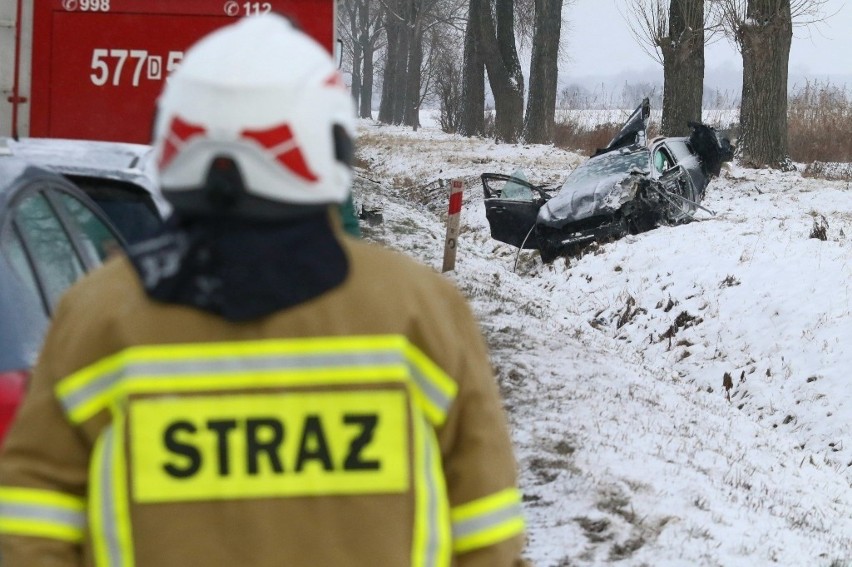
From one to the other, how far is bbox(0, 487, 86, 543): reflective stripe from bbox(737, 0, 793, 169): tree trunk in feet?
76.7

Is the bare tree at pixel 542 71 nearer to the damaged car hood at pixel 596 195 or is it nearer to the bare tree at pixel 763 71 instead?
the bare tree at pixel 763 71

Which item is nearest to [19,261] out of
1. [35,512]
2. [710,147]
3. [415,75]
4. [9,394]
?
[9,394]

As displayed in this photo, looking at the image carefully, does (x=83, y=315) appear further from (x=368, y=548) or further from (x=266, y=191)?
(x=368, y=548)

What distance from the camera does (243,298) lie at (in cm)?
178

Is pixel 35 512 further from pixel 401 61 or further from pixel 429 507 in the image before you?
pixel 401 61

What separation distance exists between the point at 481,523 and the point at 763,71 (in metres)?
23.8

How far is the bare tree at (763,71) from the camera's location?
A: 23609mm

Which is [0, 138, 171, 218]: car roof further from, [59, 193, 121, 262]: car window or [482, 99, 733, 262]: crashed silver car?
[482, 99, 733, 262]: crashed silver car

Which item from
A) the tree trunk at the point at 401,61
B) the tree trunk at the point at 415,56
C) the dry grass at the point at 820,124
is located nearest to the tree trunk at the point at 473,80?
the dry grass at the point at 820,124

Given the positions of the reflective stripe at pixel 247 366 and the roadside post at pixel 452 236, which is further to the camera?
the roadside post at pixel 452 236

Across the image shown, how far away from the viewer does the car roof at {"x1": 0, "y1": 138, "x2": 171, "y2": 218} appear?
494 centimetres

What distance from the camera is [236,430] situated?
72.2 inches

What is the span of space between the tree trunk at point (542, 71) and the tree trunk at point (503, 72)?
1.34 feet

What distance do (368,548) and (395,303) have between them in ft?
1.17
